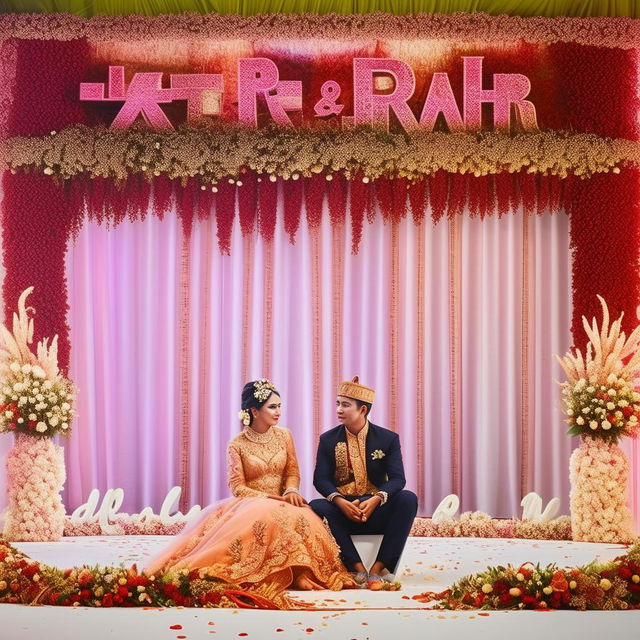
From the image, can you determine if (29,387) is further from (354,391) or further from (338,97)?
(338,97)

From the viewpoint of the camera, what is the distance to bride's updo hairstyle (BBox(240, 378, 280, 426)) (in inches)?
215

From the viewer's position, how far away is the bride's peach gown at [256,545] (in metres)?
4.85

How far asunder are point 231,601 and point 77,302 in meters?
3.27

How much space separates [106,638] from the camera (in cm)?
386

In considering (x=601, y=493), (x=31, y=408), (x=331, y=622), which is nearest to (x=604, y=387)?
(x=601, y=493)

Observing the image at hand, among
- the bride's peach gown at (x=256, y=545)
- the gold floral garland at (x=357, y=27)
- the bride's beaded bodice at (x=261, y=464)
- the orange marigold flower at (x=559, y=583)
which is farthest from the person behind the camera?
the gold floral garland at (x=357, y=27)

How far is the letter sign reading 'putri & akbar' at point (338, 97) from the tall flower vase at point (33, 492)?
2.13 meters

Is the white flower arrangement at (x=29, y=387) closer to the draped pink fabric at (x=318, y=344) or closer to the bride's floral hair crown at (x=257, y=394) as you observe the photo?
the draped pink fabric at (x=318, y=344)

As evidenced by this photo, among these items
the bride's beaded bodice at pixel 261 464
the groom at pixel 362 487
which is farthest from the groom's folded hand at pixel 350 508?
the bride's beaded bodice at pixel 261 464

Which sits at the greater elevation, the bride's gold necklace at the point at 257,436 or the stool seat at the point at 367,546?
the bride's gold necklace at the point at 257,436

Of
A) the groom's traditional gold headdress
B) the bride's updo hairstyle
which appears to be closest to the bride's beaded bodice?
the bride's updo hairstyle

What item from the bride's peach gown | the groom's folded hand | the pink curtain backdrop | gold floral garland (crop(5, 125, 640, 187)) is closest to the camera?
the bride's peach gown

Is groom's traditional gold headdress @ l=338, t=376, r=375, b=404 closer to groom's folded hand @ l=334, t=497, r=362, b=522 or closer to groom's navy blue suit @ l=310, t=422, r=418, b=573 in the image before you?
groom's navy blue suit @ l=310, t=422, r=418, b=573

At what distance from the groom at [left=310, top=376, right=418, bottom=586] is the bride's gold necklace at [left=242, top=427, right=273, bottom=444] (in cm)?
28
